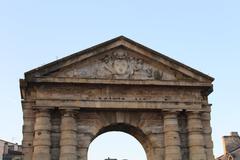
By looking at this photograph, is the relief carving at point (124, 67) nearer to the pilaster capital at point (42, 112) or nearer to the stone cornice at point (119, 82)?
the stone cornice at point (119, 82)

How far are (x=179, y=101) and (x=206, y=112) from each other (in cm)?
171

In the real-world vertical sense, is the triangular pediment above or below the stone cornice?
above

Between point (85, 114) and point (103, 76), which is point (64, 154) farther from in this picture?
point (103, 76)

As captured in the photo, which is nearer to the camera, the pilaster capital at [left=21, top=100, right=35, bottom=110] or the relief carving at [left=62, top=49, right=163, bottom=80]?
the pilaster capital at [left=21, top=100, right=35, bottom=110]

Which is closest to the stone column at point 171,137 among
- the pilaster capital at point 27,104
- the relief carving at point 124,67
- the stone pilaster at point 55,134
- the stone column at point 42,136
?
the relief carving at point 124,67

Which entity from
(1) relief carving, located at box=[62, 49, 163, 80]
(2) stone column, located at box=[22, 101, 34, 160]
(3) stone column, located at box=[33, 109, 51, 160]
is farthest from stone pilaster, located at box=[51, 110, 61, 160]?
(1) relief carving, located at box=[62, 49, 163, 80]

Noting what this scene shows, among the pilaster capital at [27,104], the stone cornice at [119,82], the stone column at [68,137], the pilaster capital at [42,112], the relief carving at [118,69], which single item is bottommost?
the stone column at [68,137]

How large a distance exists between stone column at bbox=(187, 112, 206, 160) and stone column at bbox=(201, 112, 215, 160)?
538 mm

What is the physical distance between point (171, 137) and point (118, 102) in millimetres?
3137

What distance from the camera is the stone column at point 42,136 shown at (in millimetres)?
19781

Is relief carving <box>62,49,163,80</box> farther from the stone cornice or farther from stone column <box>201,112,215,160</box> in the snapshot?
stone column <box>201,112,215,160</box>

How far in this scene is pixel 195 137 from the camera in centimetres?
2116

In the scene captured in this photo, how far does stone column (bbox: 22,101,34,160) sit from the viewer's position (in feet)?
66.6

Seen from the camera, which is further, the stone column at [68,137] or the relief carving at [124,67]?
the relief carving at [124,67]
